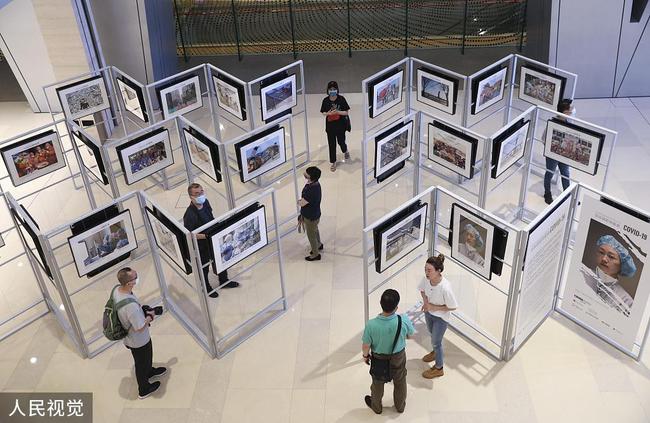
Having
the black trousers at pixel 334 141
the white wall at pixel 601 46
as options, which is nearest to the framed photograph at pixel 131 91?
the black trousers at pixel 334 141

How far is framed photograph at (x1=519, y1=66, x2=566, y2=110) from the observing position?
9969 millimetres

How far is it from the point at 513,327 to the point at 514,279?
715mm

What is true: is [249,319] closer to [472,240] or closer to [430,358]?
[430,358]

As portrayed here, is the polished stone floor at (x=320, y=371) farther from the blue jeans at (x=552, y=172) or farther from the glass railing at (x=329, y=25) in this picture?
the glass railing at (x=329, y=25)

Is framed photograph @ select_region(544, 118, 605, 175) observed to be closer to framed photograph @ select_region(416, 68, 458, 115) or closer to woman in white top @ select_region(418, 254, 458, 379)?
framed photograph @ select_region(416, 68, 458, 115)

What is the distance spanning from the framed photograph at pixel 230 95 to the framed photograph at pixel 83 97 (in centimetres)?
199

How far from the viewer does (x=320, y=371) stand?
748cm

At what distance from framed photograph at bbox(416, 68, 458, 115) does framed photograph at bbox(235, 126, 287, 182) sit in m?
2.77

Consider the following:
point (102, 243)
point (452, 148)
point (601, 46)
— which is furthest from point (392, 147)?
→ point (601, 46)

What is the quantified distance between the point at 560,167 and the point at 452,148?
189 centimetres

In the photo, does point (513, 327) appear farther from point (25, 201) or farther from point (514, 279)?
point (25, 201)

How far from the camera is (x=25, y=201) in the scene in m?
11.2

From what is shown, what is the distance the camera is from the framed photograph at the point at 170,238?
23.0 ft

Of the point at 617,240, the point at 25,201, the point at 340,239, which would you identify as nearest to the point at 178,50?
the point at 25,201
